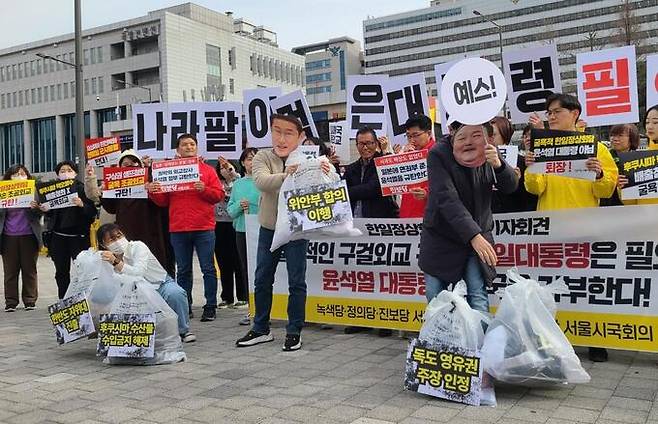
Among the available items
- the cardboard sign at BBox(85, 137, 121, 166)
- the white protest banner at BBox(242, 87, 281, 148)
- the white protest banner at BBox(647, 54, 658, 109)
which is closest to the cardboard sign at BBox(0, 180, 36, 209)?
the cardboard sign at BBox(85, 137, 121, 166)

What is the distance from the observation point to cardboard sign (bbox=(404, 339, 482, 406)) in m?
3.79

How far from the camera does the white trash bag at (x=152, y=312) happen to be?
199 inches

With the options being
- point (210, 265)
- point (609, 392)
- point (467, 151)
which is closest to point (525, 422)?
point (609, 392)

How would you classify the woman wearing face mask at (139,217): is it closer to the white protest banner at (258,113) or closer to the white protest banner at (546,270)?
the white protest banner at (258,113)

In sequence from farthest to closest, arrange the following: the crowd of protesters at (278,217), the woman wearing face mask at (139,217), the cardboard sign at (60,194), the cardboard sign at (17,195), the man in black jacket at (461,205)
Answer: the cardboard sign at (17,195)
the cardboard sign at (60,194)
the woman wearing face mask at (139,217)
the crowd of protesters at (278,217)
the man in black jacket at (461,205)

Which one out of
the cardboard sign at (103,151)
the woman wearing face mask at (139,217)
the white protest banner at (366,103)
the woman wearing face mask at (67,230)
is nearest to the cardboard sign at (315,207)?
the white protest banner at (366,103)

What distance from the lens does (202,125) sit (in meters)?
7.75

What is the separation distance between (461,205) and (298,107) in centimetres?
304

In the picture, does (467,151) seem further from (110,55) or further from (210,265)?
(110,55)

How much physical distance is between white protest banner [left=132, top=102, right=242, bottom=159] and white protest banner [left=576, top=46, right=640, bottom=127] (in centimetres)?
390

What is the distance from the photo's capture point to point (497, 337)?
155 inches

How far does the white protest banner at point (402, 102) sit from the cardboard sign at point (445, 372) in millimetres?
3244

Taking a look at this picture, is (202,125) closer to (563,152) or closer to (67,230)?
(67,230)

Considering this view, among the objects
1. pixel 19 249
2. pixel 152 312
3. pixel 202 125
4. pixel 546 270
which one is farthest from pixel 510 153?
pixel 19 249
